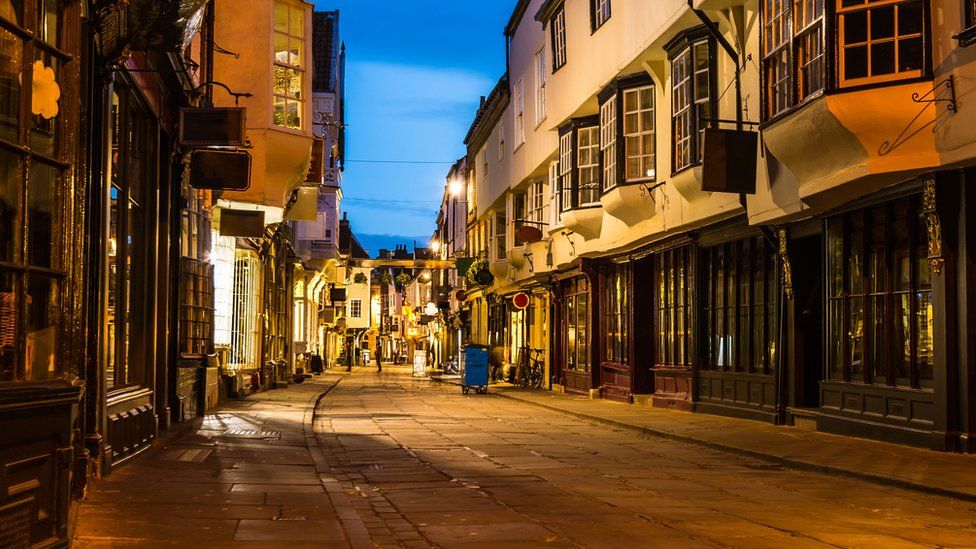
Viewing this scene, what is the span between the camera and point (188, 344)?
18.6m

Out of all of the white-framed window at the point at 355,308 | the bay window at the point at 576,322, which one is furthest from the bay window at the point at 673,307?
the white-framed window at the point at 355,308

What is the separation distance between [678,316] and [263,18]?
1071 centimetres

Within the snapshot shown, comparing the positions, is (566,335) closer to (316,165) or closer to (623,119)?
(316,165)

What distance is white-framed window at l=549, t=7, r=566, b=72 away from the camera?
3145 centimetres

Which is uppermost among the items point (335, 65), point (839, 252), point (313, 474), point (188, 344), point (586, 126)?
point (335, 65)

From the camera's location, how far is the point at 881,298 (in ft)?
53.1

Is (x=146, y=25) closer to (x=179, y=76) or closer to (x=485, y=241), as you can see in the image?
(x=179, y=76)

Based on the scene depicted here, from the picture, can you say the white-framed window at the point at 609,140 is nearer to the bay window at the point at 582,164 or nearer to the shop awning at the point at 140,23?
the bay window at the point at 582,164

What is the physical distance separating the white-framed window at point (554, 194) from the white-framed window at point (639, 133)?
692 cm

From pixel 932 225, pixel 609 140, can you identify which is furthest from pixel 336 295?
pixel 932 225

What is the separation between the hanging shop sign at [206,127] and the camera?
50.5 feet

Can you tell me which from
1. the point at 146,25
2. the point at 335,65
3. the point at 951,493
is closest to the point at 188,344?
the point at 146,25

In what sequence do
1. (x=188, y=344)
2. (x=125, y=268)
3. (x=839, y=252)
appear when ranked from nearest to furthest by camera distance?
(x=125, y=268) → (x=839, y=252) → (x=188, y=344)

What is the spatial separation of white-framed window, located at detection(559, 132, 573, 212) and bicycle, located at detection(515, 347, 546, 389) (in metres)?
8.34
